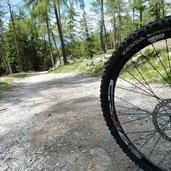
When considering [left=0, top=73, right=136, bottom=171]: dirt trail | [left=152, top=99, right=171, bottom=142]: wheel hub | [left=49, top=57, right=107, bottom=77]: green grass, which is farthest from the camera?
[left=49, top=57, right=107, bottom=77]: green grass

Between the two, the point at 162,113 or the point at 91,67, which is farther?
the point at 91,67

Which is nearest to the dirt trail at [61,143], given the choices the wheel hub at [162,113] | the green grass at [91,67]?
the wheel hub at [162,113]

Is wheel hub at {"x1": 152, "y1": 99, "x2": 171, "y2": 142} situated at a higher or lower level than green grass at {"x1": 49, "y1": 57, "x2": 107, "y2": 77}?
higher

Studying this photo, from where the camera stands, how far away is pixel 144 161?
7.22ft

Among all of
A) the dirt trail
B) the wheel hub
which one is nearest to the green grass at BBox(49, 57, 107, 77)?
the dirt trail

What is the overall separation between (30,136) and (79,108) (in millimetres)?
1472

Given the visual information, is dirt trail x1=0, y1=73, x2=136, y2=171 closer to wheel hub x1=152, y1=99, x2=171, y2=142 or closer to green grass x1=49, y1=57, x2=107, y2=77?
wheel hub x1=152, y1=99, x2=171, y2=142

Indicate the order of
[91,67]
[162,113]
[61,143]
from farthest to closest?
[91,67] < [61,143] < [162,113]

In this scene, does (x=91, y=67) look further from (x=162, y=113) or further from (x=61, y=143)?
(x=162, y=113)

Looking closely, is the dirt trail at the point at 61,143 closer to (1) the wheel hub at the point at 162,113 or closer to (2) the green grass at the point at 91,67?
(1) the wheel hub at the point at 162,113

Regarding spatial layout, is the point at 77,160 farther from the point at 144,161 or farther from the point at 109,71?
the point at 109,71

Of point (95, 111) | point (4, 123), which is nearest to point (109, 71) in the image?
point (95, 111)

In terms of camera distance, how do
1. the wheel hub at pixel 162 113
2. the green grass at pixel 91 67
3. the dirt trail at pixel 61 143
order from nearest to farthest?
the wheel hub at pixel 162 113 → the dirt trail at pixel 61 143 → the green grass at pixel 91 67

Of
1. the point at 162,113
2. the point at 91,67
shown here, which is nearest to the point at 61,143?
the point at 162,113
